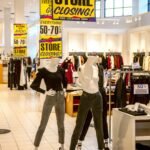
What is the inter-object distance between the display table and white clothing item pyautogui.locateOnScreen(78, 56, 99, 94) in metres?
0.57

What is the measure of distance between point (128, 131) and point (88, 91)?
2.77ft

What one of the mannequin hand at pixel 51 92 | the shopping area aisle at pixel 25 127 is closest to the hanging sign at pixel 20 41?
the shopping area aisle at pixel 25 127

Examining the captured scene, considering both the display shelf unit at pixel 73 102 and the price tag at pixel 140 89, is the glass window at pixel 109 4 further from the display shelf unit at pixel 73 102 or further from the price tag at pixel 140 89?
the price tag at pixel 140 89

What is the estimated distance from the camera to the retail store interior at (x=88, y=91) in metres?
5.44

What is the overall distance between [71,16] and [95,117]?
9.54 feet

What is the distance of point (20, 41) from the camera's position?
17016 millimetres

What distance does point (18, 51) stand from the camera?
16.9 m

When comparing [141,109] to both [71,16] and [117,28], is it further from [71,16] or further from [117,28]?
[117,28]

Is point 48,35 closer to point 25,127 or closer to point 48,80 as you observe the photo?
point 25,127

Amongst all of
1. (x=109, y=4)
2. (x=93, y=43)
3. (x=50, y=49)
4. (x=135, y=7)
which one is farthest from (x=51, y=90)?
(x=109, y=4)

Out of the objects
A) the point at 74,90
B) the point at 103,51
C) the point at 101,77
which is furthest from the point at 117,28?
the point at 101,77

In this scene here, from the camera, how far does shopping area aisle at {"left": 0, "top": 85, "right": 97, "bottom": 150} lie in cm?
668

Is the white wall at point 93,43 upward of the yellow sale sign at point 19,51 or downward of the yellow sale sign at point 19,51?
upward

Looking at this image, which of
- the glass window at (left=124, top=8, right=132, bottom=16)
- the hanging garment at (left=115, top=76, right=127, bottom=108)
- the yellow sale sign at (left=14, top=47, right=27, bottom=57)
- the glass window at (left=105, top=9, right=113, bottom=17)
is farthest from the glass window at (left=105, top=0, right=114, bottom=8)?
the hanging garment at (left=115, top=76, right=127, bottom=108)
